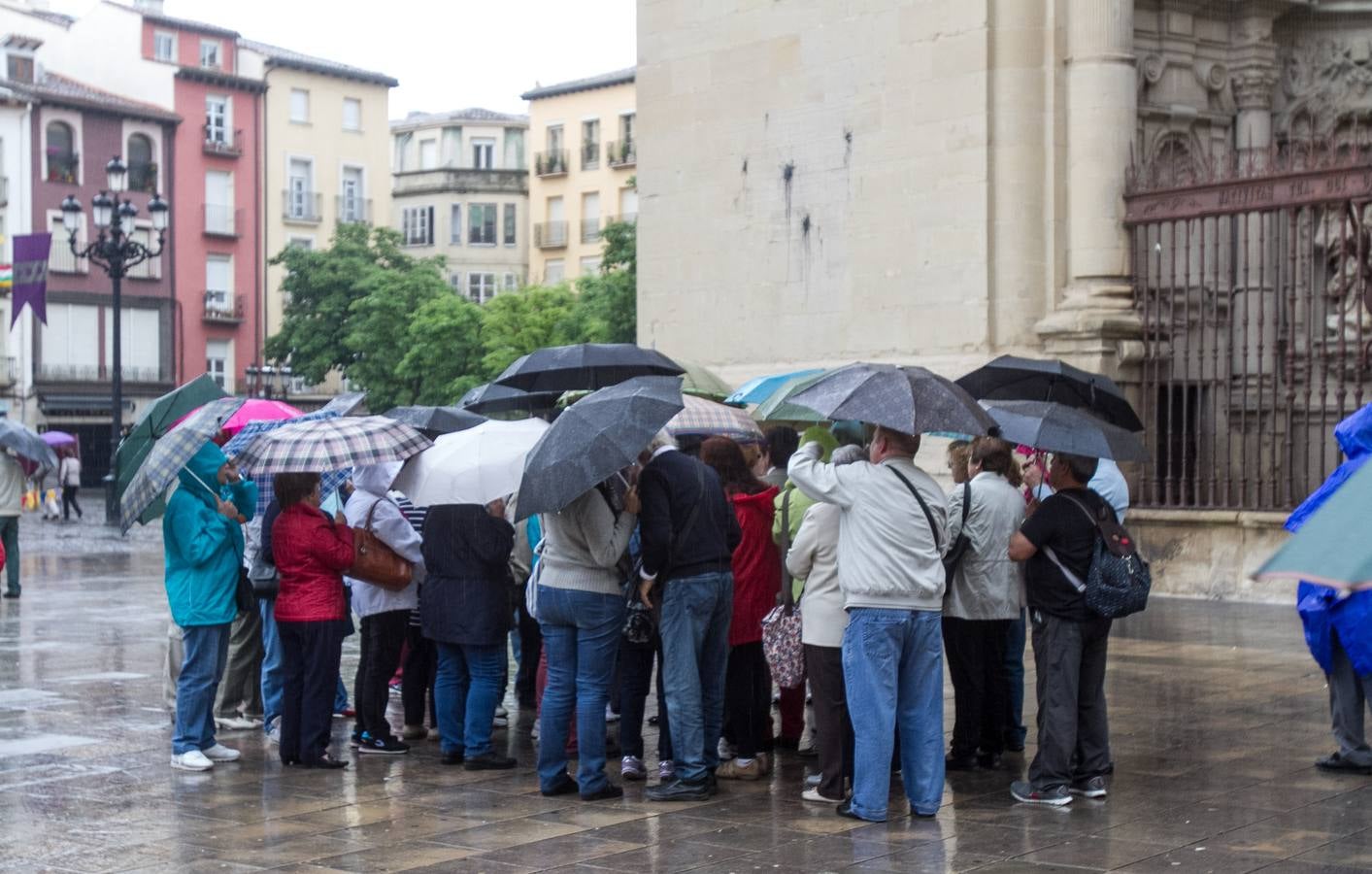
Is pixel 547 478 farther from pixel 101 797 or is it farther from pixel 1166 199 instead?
pixel 1166 199

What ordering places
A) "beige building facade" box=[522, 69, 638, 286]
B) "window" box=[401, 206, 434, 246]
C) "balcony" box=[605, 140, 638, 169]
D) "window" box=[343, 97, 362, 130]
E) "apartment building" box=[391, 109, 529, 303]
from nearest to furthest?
1. "window" box=[343, 97, 362, 130]
2. "balcony" box=[605, 140, 638, 169]
3. "beige building facade" box=[522, 69, 638, 286]
4. "apartment building" box=[391, 109, 529, 303]
5. "window" box=[401, 206, 434, 246]

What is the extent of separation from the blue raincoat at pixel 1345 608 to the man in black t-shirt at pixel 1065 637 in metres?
1.13

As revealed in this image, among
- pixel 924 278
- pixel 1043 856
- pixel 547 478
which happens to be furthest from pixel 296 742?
pixel 924 278

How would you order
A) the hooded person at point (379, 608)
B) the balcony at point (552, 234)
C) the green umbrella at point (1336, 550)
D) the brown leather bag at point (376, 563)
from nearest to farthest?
A: the green umbrella at point (1336, 550), the brown leather bag at point (376, 563), the hooded person at point (379, 608), the balcony at point (552, 234)

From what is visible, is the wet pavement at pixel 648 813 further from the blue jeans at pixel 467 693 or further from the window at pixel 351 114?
the window at pixel 351 114

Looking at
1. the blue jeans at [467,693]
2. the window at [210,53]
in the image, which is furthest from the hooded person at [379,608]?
the window at [210,53]

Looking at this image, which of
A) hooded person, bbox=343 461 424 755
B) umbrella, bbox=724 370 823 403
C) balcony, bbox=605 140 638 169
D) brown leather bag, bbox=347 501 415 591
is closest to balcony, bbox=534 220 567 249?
balcony, bbox=605 140 638 169

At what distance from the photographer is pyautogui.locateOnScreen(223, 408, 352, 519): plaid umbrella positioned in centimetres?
963

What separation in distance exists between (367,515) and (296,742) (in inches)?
46.9

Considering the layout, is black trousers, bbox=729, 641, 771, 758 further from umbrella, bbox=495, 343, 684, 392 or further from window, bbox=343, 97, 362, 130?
window, bbox=343, 97, 362, 130

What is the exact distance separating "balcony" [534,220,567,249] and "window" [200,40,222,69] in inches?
570

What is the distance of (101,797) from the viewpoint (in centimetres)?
846

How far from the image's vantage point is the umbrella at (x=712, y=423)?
10.1 meters

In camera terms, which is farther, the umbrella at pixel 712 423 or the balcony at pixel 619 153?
the balcony at pixel 619 153
